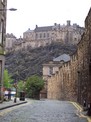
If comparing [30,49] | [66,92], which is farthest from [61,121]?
[30,49]

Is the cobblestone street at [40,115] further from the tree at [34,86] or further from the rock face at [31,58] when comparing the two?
the rock face at [31,58]

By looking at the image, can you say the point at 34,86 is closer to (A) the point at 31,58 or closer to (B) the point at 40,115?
(B) the point at 40,115

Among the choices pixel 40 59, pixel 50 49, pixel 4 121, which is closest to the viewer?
pixel 4 121

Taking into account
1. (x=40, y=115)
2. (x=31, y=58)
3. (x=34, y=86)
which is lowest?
(x=40, y=115)

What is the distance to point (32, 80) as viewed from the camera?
270 ft

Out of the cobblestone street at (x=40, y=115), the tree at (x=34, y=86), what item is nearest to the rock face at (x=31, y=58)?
the tree at (x=34, y=86)

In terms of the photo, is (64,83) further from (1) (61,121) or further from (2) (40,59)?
(2) (40,59)

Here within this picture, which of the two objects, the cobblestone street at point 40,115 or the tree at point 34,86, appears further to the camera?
the tree at point 34,86

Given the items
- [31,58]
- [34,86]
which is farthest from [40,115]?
[31,58]

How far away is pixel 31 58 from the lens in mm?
177875

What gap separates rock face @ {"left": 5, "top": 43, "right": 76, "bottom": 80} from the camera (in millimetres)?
160375

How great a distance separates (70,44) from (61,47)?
10097 millimetres

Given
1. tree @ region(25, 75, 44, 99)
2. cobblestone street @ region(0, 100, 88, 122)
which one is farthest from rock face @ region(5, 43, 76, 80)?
cobblestone street @ region(0, 100, 88, 122)

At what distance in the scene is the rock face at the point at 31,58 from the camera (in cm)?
16038
